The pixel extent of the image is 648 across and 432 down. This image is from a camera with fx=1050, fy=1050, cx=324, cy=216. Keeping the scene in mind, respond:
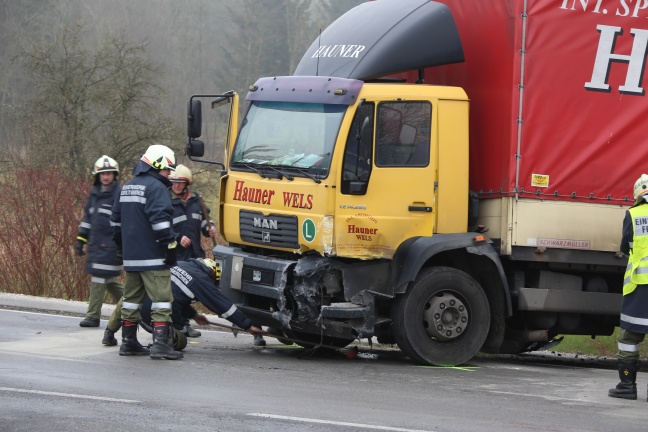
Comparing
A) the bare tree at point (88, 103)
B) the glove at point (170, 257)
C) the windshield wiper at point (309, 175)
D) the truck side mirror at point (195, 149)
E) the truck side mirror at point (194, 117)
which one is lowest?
the glove at point (170, 257)

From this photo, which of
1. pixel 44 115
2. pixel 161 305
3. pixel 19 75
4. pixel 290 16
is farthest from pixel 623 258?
pixel 290 16

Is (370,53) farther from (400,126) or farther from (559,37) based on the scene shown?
(559,37)

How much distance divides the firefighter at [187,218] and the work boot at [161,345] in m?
2.02

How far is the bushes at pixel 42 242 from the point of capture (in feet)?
51.9

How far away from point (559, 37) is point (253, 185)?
10.7 feet

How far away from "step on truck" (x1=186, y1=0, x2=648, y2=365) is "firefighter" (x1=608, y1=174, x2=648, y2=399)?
144cm

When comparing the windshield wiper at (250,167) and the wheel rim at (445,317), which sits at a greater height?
the windshield wiper at (250,167)

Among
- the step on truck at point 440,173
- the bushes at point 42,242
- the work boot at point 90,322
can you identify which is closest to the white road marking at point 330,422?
the step on truck at point 440,173

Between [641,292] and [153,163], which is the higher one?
[153,163]

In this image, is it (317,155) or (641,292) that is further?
(317,155)

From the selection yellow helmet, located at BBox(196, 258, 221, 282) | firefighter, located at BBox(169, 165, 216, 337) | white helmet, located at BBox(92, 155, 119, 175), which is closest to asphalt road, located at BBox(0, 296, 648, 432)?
yellow helmet, located at BBox(196, 258, 221, 282)

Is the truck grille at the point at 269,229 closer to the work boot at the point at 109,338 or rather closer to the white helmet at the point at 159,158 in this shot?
the white helmet at the point at 159,158

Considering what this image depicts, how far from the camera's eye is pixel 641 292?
8.62 m

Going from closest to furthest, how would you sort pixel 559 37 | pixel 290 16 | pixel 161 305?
pixel 161 305, pixel 559 37, pixel 290 16
